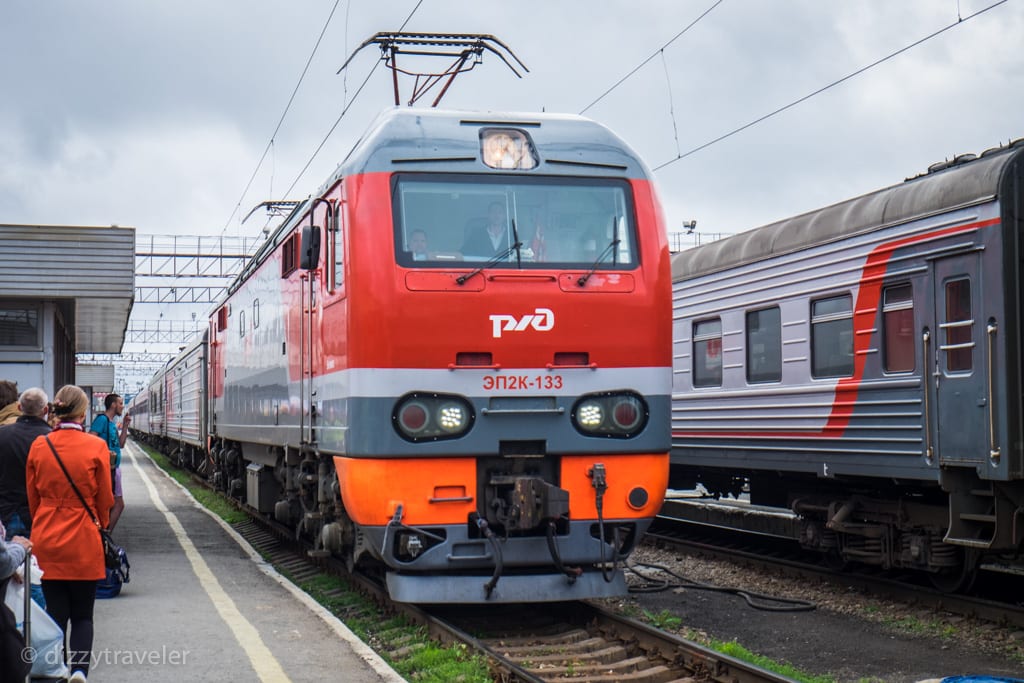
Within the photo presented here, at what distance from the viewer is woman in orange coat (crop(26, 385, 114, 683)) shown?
650cm

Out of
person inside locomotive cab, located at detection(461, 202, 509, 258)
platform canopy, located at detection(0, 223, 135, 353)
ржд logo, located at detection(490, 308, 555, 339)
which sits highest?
platform canopy, located at detection(0, 223, 135, 353)

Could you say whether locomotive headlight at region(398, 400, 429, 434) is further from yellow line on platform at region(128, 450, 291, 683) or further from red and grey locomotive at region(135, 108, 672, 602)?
yellow line on platform at region(128, 450, 291, 683)

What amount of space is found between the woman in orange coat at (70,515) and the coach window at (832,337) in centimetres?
684

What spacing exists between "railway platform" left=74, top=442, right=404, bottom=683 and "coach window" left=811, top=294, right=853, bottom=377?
5.13 meters

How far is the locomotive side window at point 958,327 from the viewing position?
376 inches

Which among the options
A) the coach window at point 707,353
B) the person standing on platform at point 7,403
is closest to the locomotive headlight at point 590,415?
the person standing on platform at point 7,403

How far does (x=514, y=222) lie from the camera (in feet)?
29.0

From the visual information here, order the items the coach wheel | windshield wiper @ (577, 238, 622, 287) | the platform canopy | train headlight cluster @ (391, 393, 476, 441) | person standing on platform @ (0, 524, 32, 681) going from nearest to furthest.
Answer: person standing on platform @ (0, 524, 32, 681) → train headlight cluster @ (391, 393, 476, 441) → windshield wiper @ (577, 238, 622, 287) → the coach wheel → the platform canopy

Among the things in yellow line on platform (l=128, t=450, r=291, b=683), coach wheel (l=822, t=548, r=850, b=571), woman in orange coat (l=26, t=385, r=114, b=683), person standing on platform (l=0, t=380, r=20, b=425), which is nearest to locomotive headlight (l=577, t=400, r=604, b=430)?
yellow line on platform (l=128, t=450, r=291, b=683)

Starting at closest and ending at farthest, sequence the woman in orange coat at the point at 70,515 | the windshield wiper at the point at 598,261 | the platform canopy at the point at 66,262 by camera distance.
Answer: the woman in orange coat at the point at 70,515, the windshield wiper at the point at 598,261, the platform canopy at the point at 66,262

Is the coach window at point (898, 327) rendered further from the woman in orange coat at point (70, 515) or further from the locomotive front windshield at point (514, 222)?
the woman in orange coat at point (70, 515)

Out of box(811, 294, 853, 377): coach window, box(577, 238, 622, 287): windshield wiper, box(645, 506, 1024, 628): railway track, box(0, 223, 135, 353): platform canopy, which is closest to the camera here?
box(577, 238, 622, 287): windshield wiper

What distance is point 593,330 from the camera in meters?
8.73

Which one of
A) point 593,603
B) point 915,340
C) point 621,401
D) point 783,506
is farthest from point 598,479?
point 783,506
